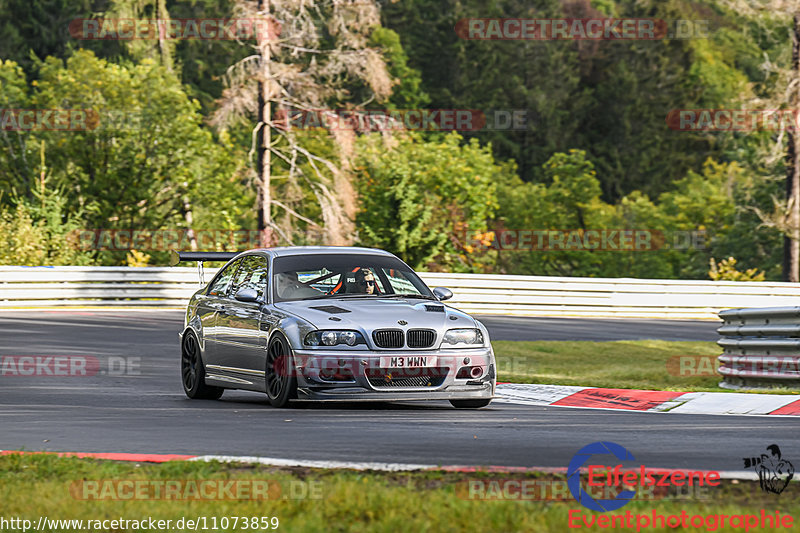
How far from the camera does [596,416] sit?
1123cm

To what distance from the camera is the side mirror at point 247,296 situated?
12.3 meters

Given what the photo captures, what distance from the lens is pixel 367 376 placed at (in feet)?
36.8

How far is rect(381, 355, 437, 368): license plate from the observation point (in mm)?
11227

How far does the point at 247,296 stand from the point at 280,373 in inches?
38.8

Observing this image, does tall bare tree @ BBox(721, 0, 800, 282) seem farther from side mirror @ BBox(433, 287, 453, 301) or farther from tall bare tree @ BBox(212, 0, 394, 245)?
side mirror @ BBox(433, 287, 453, 301)

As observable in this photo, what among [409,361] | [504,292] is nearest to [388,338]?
[409,361]

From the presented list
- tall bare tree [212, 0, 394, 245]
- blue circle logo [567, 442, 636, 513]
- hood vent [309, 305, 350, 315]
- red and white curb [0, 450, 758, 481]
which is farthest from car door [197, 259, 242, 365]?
tall bare tree [212, 0, 394, 245]

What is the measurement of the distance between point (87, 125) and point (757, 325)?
3060 cm

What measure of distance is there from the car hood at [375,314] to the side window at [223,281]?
156cm

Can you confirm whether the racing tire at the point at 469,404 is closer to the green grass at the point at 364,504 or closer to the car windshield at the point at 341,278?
the car windshield at the point at 341,278

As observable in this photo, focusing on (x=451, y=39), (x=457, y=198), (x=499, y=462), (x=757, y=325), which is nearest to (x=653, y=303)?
(x=457, y=198)

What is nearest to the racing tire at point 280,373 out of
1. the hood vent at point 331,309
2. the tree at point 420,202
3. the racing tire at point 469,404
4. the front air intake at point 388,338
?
the hood vent at point 331,309

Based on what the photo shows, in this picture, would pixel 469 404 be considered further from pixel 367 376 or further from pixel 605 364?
pixel 605 364

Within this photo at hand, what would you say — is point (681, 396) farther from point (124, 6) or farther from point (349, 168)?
point (124, 6)
